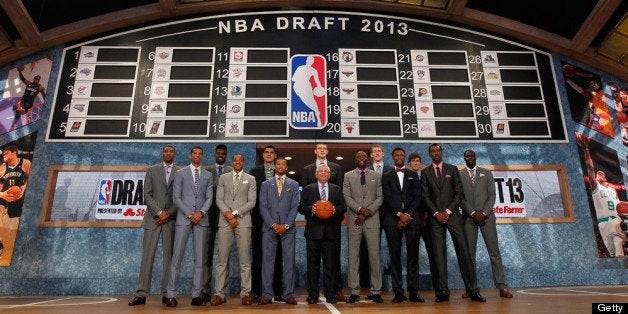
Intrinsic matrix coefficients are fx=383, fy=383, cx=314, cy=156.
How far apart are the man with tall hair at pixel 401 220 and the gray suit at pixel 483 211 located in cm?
66

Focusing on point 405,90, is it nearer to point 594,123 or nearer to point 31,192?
point 594,123

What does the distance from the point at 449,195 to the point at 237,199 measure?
90.1 inches

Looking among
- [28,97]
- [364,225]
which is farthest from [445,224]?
[28,97]

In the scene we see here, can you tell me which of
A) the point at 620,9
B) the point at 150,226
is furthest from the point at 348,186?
the point at 620,9

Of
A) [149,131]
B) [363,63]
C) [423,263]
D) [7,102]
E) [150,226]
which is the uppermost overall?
[363,63]

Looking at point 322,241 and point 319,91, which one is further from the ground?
point 319,91

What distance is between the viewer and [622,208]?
6.26 meters

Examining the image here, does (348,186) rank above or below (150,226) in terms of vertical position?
above

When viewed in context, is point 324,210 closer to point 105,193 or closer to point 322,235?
point 322,235

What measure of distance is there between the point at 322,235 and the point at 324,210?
28cm

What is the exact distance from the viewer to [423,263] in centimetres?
594

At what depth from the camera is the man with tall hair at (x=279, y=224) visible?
12.8 ft

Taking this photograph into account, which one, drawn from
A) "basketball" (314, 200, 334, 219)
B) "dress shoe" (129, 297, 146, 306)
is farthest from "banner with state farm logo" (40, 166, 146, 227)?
A: "basketball" (314, 200, 334, 219)

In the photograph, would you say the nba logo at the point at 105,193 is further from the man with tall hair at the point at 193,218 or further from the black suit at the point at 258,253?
the black suit at the point at 258,253
